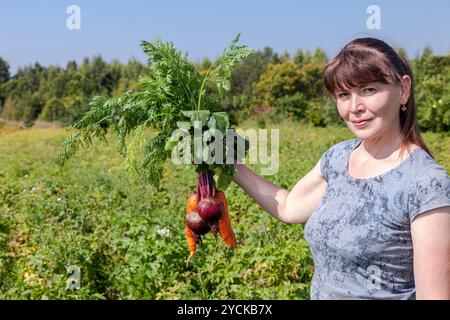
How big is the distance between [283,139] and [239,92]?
18.5 meters

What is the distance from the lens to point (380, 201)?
157cm

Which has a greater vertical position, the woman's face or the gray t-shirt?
the woman's face

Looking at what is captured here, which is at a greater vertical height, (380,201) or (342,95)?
(342,95)

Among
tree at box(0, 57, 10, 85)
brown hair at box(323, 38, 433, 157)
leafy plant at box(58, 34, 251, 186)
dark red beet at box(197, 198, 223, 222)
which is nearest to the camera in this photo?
brown hair at box(323, 38, 433, 157)

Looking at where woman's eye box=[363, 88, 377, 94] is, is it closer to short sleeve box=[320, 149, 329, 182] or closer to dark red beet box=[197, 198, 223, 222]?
short sleeve box=[320, 149, 329, 182]

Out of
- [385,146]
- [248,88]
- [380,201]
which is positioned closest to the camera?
[380,201]

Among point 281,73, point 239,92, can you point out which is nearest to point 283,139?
point 281,73

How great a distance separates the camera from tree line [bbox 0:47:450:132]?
64.4 feet

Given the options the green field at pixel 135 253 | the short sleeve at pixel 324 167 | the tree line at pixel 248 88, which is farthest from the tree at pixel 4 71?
the short sleeve at pixel 324 167

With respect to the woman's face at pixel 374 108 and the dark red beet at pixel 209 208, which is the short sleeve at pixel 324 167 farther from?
the dark red beet at pixel 209 208

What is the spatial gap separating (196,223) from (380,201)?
2.71ft

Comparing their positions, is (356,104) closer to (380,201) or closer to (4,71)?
(380,201)

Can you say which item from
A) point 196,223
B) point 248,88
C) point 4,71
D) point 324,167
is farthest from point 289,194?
point 4,71

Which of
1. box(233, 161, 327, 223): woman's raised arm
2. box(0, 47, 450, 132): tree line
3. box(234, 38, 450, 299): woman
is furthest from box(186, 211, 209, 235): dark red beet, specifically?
box(0, 47, 450, 132): tree line
